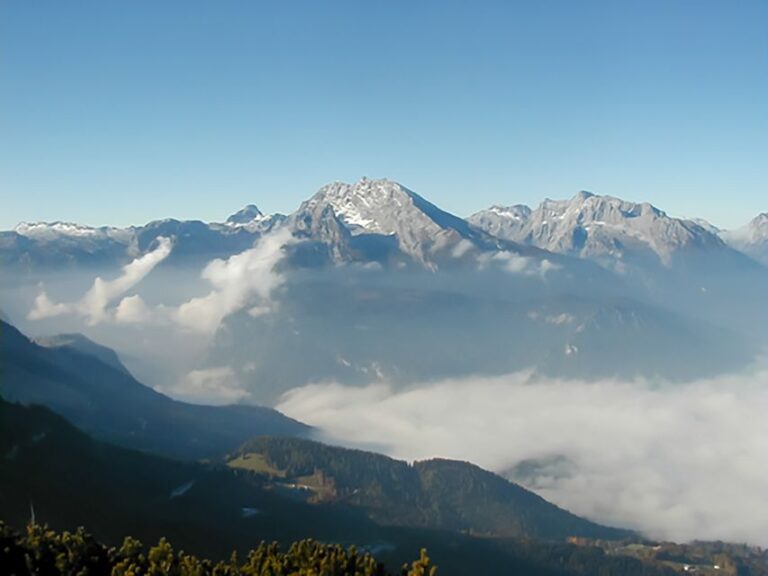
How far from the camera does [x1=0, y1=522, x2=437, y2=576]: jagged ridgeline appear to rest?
134 ft

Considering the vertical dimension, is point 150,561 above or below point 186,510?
above

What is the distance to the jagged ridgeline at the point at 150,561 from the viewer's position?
4084 centimetres

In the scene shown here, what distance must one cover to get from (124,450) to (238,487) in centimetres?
2704

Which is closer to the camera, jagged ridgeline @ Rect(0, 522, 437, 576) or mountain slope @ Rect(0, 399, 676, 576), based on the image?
jagged ridgeline @ Rect(0, 522, 437, 576)

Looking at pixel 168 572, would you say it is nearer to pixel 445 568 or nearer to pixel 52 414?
pixel 445 568

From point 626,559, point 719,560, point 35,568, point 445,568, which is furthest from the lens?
point 719,560

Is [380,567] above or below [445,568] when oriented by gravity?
above

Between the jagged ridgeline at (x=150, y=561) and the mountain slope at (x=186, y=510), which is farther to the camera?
the mountain slope at (x=186, y=510)

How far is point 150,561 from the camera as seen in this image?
46.0m

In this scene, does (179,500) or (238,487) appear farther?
(238,487)

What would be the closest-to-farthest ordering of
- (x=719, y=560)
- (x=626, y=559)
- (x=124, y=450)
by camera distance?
(x=124, y=450) → (x=626, y=559) → (x=719, y=560)

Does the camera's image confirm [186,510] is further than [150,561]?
Yes

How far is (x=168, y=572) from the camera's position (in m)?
43.4

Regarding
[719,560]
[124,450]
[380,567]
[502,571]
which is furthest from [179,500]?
[719,560]
